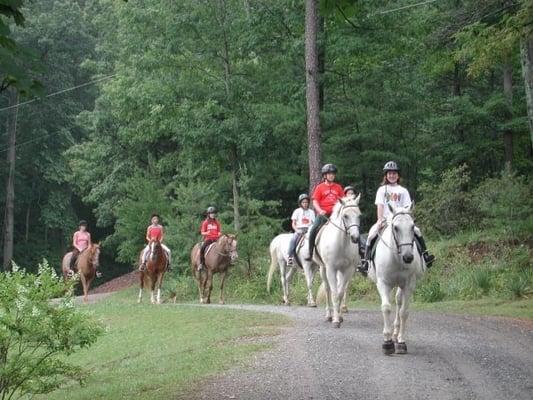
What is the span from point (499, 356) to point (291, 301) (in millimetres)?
11373

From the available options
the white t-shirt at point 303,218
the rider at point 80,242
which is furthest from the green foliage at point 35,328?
the rider at point 80,242

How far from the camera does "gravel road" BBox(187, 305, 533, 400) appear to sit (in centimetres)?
888

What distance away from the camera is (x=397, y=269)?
11289mm

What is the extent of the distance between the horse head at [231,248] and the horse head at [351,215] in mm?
8986

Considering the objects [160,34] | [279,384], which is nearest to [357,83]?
[160,34]

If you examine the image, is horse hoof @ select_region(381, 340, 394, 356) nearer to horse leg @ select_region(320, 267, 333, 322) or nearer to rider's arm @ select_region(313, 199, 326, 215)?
horse leg @ select_region(320, 267, 333, 322)

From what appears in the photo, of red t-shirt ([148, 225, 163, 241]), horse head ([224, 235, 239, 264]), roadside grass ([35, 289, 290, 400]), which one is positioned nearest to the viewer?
roadside grass ([35, 289, 290, 400])

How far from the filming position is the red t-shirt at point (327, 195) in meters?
15.2

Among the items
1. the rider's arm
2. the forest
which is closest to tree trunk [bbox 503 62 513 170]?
the forest

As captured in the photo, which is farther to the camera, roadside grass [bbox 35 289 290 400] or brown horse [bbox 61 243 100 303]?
brown horse [bbox 61 243 100 303]

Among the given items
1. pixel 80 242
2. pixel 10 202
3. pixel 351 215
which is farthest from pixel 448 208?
pixel 10 202

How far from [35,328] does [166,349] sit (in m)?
4.17

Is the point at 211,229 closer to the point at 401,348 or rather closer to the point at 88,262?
the point at 88,262

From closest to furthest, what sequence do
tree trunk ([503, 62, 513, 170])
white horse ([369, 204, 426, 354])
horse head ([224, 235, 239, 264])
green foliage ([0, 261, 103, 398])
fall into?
green foliage ([0, 261, 103, 398])
white horse ([369, 204, 426, 354])
horse head ([224, 235, 239, 264])
tree trunk ([503, 62, 513, 170])
